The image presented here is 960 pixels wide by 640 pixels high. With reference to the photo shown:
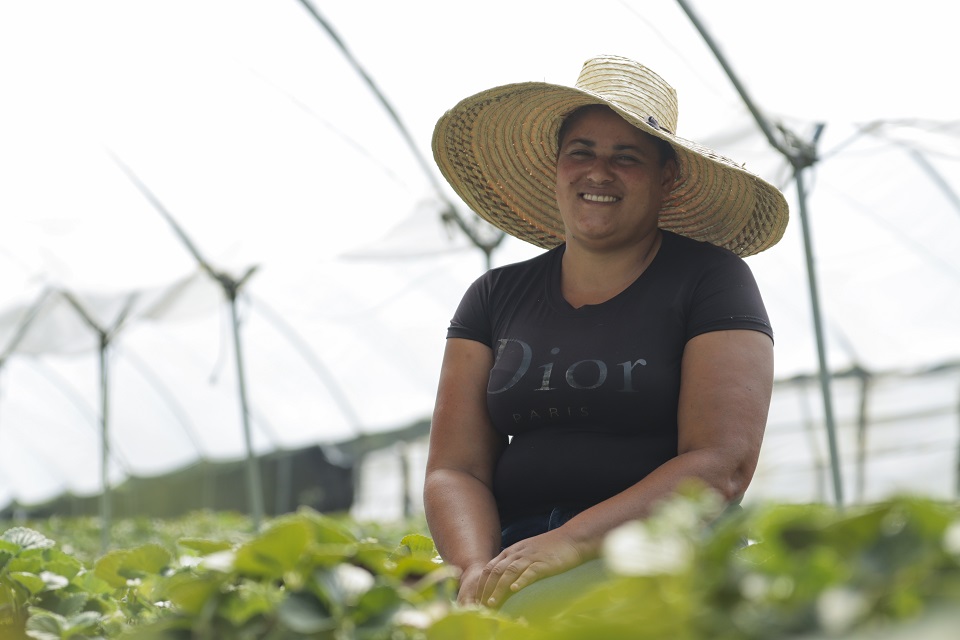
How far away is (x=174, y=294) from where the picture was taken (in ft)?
24.6

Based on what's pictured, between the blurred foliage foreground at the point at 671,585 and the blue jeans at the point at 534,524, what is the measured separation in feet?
2.49

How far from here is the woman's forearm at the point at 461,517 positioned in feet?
5.22

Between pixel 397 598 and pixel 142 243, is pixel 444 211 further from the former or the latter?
pixel 397 598

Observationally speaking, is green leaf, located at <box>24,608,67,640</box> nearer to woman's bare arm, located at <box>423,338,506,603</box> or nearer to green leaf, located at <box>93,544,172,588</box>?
green leaf, located at <box>93,544,172,588</box>

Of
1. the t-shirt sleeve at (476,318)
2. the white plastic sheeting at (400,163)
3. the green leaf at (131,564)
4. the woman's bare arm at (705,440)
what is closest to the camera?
the green leaf at (131,564)

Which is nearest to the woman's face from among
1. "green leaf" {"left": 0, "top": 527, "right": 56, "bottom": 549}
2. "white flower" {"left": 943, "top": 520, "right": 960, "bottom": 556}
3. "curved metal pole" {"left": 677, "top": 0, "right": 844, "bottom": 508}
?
"green leaf" {"left": 0, "top": 527, "right": 56, "bottom": 549}

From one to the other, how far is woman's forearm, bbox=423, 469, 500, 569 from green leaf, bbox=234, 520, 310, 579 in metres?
0.85

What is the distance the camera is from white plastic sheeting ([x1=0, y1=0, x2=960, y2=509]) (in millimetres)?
4340

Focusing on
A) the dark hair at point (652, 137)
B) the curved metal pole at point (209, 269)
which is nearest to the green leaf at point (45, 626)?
the dark hair at point (652, 137)

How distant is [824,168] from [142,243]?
425 centimetres

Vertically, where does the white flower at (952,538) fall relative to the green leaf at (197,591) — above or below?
above

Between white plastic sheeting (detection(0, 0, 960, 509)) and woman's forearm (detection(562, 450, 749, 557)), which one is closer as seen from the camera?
woman's forearm (detection(562, 450, 749, 557))

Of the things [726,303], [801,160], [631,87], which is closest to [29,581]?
[726,303]

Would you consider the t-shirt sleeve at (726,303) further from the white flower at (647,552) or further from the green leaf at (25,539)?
the white flower at (647,552)
